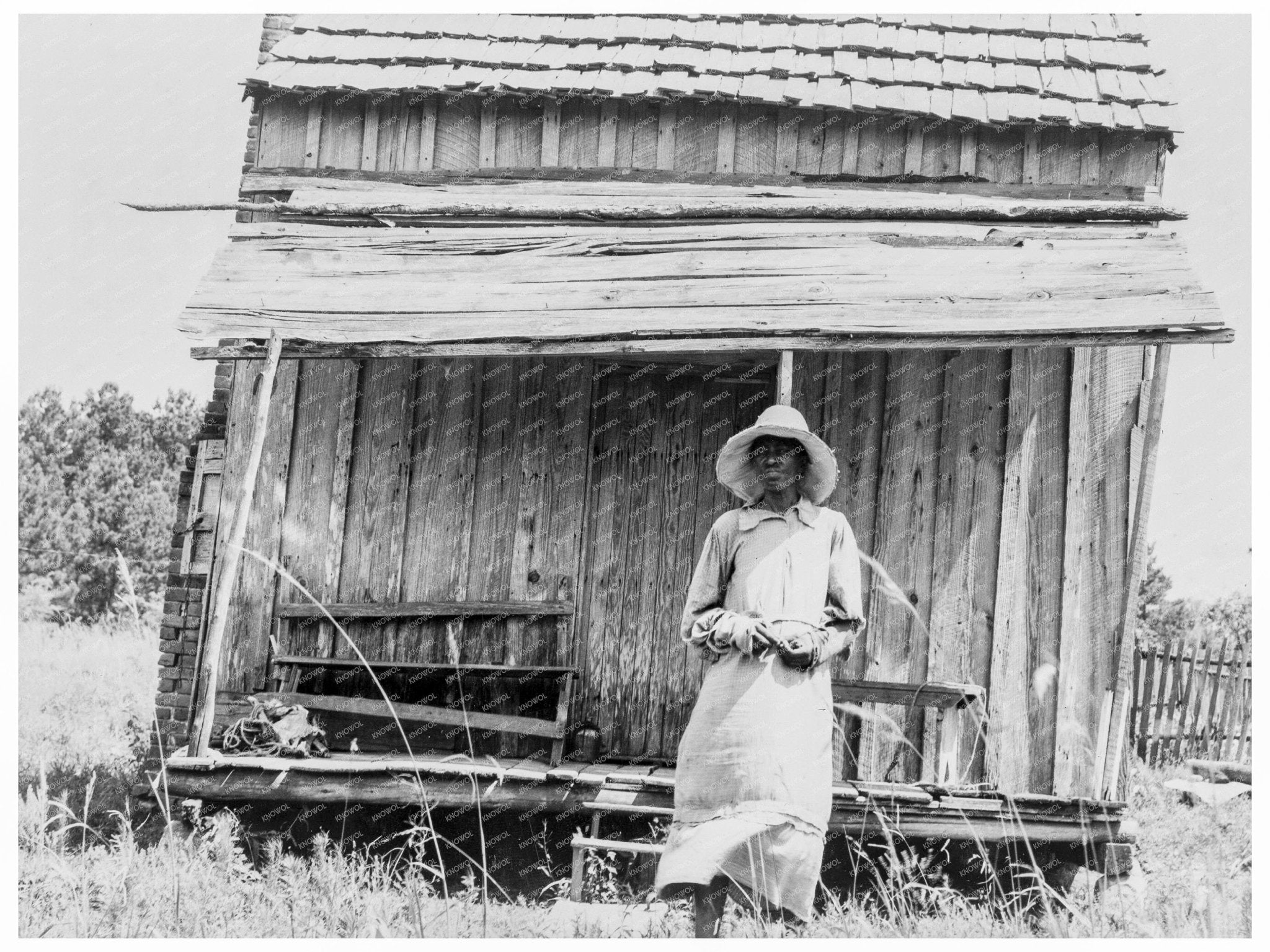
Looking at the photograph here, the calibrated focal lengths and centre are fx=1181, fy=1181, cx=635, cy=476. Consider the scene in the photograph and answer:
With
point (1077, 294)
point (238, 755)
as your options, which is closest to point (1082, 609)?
point (1077, 294)

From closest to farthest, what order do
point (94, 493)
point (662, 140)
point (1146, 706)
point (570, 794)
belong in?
1. point (570, 794)
2. point (662, 140)
3. point (1146, 706)
4. point (94, 493)

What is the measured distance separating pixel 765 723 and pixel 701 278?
307cm

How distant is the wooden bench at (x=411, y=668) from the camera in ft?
22.7

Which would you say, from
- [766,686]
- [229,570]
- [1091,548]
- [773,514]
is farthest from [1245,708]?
[229,570]

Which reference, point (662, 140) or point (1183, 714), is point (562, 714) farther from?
point (1183, 714)

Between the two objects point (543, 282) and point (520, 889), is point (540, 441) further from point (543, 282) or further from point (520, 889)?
point (520, 889)

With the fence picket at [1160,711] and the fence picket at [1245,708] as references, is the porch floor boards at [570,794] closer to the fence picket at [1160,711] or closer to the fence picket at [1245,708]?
the fence picket at [1160,711]

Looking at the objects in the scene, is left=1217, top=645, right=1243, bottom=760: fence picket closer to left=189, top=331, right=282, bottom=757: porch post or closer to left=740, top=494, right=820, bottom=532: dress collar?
left=740, top=494, right=820, bottom=532: dress collar

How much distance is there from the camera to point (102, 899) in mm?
5043

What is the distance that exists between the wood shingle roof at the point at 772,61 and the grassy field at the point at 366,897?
4.83 metres

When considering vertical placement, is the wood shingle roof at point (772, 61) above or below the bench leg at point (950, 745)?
above

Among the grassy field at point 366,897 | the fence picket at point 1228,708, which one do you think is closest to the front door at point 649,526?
the grassy field at point 366,897

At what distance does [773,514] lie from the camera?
4676 millimetres

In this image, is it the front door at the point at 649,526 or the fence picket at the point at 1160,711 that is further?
the fence picket at the point at 1160,711
